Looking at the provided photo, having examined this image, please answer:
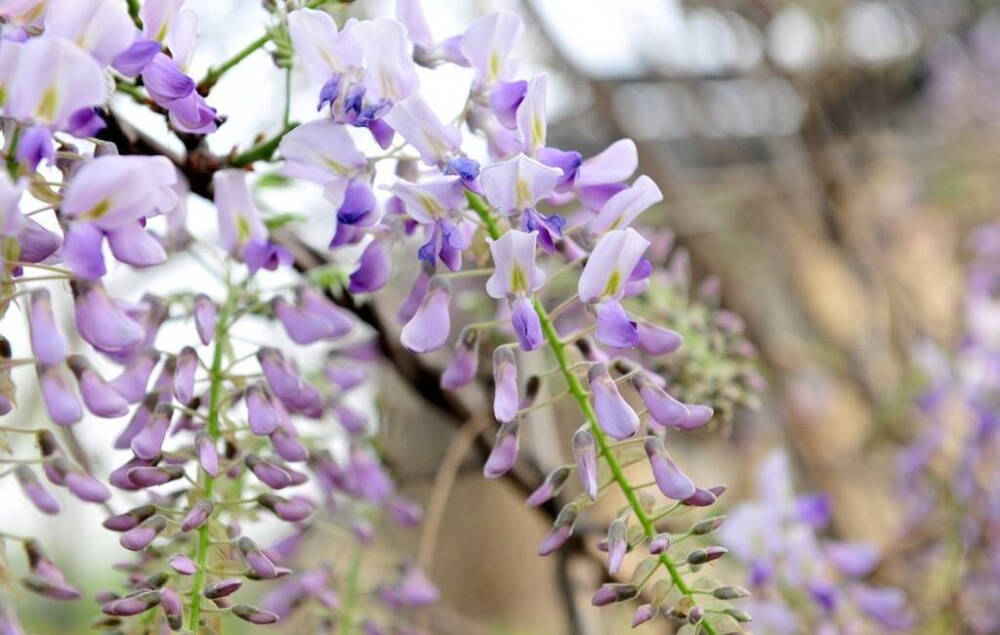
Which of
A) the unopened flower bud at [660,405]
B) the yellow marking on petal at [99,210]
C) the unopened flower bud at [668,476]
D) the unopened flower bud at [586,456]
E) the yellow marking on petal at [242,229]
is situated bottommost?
the unopened flower bud at [668,476]

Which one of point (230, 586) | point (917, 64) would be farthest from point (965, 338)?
point (230, 586)

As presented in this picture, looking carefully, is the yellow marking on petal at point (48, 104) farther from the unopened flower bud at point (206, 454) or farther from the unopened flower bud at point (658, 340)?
the unopened flower bud at point (658, 340)

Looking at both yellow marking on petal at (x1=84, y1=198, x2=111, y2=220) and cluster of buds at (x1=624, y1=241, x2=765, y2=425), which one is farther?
cluster of buds at (x1=624, y1=241, x2=765, y2=425)

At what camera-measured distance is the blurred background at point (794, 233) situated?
1483 mm

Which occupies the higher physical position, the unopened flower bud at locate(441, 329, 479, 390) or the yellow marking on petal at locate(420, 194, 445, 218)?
the yellow marking on petal at locate(420, 194, 445, 218)

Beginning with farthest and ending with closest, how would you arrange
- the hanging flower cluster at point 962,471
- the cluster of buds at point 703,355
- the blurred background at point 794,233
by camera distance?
the blurred background at point 794,233, the hanging flower cluster at point 962,471, the cluster of buds at point 703,355

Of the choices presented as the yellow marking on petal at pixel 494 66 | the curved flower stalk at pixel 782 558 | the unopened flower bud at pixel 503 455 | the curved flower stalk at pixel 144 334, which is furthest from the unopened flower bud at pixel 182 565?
the curved flower stalk at pixel 782 558

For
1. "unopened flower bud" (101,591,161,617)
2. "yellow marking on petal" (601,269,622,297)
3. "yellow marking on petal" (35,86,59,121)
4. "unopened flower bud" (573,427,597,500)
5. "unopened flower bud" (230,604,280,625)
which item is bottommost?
"unopened flower bud" (230,604,280,625)

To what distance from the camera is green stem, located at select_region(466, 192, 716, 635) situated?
→ 1.44 ft

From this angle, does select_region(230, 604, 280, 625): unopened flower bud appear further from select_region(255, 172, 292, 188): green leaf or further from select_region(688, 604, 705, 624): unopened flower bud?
select_region(255, 172, 292, 188): green leaf

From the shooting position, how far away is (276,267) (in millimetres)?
543

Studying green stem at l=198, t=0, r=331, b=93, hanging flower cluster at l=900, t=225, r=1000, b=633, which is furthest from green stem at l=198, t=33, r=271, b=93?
hanging flower cluster at l=900, t=225, r=1000, b=633

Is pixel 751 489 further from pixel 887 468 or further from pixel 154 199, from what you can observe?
pixel 154 199

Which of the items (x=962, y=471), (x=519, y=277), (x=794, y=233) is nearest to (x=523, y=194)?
(x=519, y=277)
